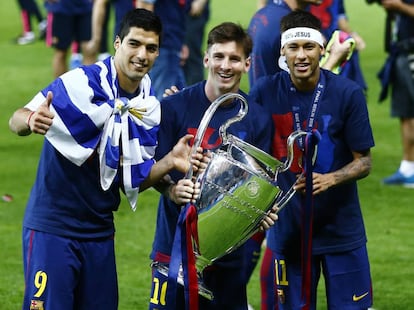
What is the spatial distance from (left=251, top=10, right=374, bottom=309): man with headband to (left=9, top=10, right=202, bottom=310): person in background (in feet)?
2.51

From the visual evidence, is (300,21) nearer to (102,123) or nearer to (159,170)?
(159,170)

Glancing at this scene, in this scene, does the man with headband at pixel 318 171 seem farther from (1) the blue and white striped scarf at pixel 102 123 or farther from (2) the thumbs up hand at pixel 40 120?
(2) the thumbs up hand at pixel 40 120

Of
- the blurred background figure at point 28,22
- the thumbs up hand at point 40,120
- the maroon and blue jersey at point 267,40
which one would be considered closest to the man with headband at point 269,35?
the maroon and blue jersey at point 267,40

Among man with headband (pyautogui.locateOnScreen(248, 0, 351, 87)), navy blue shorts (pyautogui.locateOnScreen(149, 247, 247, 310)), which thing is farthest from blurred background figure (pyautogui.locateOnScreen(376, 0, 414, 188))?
navy blue shorts (pyautogui.locateOnScreen(149, 247, 247, 310))

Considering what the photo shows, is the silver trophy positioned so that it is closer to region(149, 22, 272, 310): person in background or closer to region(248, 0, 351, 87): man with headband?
region(149, 22, 272, 310): person in background

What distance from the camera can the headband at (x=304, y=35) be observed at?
6133 millimetres

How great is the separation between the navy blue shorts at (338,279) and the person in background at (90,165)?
104cm

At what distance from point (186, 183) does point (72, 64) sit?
1094 cm

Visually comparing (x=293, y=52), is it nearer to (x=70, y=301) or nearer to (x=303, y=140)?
(x=303, y=140)

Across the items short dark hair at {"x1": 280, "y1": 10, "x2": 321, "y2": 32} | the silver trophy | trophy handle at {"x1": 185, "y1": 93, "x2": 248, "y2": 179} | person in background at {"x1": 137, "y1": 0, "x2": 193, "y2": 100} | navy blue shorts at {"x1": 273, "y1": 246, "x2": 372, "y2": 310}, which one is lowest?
navy blue shorts at {"x1": 273, "y1": 246, "x2": 372, "y2": 310}

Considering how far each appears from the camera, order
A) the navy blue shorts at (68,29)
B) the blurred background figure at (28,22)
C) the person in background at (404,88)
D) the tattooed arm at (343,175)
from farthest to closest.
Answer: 1. the blurred background figure at (28,22)
2. the navy blue shorts at (68,29)
3. the person in background at (404,88)
4. the tattooed arm at (343,175)

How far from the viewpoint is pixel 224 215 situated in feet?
18.0

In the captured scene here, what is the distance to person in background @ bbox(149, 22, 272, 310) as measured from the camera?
232 inches

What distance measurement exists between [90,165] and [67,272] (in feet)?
1.67
